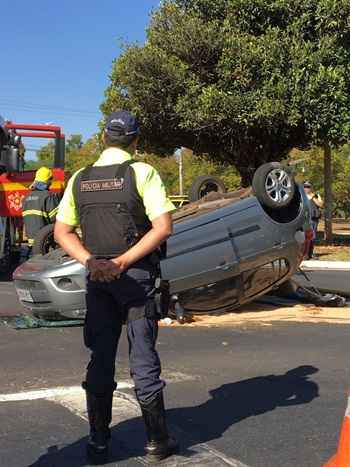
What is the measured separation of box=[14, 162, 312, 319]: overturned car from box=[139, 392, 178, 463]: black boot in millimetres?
3589

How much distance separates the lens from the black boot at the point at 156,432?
334 centimetres

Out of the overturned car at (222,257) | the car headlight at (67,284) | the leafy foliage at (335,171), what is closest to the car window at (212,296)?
the overturned car at (222,257)

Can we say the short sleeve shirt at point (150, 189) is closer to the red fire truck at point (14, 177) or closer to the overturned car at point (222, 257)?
the overturned car at point (222, 257)

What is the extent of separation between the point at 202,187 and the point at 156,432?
6.60 metres

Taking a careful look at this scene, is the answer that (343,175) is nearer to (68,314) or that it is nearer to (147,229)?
(68,314)

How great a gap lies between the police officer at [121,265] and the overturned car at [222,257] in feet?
11.5

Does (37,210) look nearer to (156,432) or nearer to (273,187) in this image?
(273,187)

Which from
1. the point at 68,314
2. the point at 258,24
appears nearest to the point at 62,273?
the point at 68,314

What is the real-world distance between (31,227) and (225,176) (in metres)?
27.4

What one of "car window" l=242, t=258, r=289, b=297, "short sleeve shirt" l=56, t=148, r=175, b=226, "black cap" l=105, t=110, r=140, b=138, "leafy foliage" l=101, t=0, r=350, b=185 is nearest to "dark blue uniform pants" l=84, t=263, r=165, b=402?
"short sleeve shirt" l=56, t=148, r=175, b=226

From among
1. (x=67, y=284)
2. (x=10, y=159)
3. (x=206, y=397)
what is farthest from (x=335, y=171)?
(x=206, y=397)

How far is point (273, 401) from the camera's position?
15.0ft

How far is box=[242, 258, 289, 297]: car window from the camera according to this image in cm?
745

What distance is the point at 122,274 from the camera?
332 centimetres
